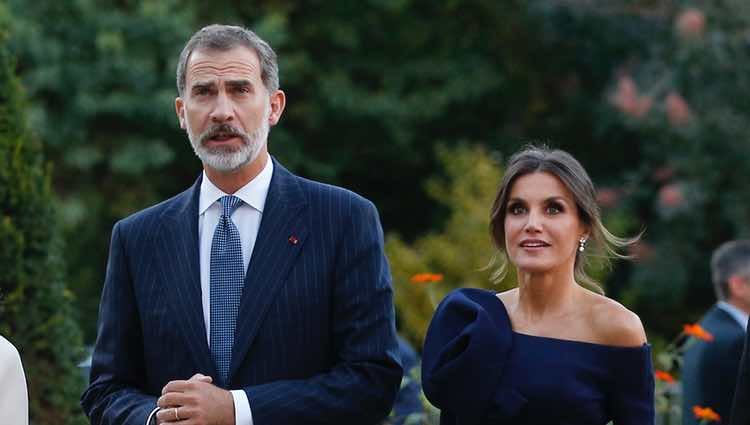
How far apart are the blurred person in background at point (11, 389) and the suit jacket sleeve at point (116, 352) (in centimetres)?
63

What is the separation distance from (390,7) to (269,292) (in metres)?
12.1

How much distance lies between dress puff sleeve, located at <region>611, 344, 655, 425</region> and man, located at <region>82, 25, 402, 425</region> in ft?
1.95

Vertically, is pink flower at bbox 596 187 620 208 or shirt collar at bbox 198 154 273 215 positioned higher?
shirt collar at bbox 198 154 273 215

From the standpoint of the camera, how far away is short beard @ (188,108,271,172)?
3803mm

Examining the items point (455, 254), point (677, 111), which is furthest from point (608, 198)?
point (455, 254)

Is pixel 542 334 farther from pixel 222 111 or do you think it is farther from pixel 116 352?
pixel 116 352

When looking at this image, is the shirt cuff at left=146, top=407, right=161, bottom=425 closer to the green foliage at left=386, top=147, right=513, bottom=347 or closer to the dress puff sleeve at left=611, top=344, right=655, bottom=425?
the dress puff sleeve at left=611, top=344, right=655, bottom=425

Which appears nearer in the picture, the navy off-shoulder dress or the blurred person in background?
the blurred person in background

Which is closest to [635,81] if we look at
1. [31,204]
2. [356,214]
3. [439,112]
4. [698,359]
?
[439,112]

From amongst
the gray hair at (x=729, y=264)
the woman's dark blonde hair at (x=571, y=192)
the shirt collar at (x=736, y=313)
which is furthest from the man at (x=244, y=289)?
the gray hair at (x=729, y=264)

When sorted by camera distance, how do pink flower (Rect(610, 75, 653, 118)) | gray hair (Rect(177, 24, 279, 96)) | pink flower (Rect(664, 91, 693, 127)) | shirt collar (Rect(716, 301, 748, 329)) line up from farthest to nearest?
1. pink flower (Rect(610, 75, 653, 118))
2. pink flower (Rect(664, 91, 693, 127))
3. shirt collar (Rect(716, 301, 748, 329))
4. gray hair (Rect(177, 24, 279, 96))

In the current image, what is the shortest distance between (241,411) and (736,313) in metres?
3.84

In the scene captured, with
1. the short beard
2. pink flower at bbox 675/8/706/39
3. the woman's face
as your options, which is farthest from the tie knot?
pink flower at bbox 675/8/706/39

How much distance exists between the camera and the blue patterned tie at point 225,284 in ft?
12.4
